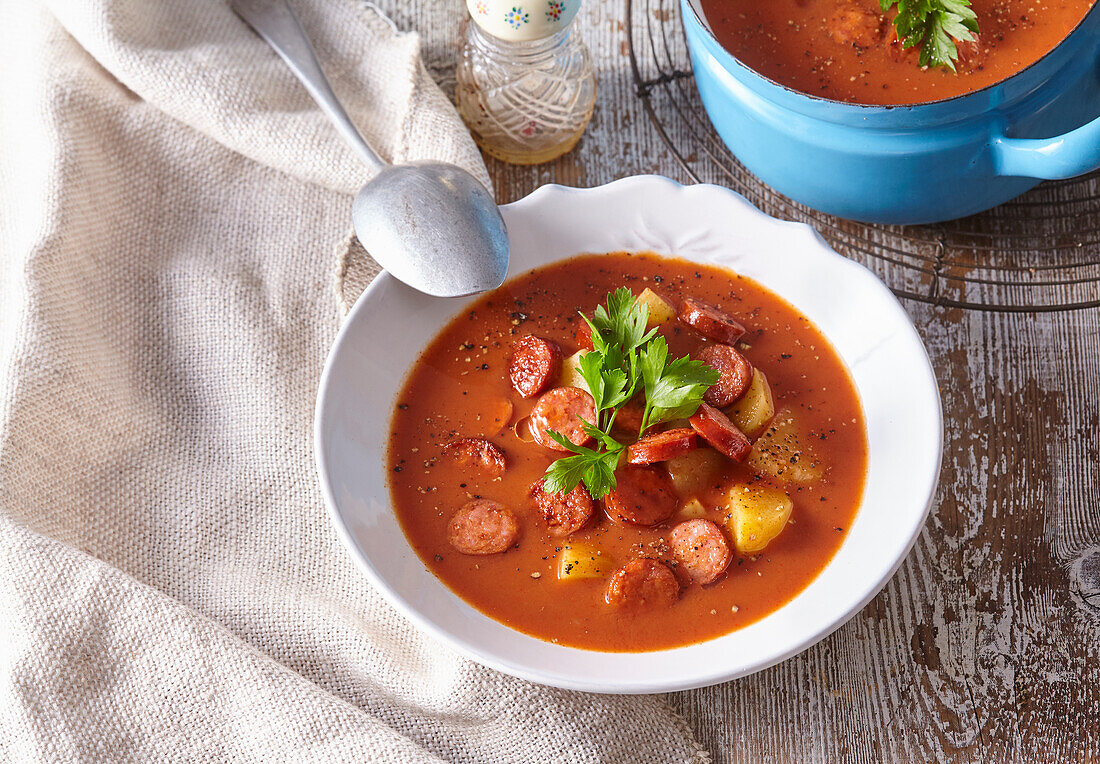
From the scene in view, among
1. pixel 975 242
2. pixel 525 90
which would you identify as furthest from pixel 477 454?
pixel 975 242

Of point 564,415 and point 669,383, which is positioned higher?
point 669,383

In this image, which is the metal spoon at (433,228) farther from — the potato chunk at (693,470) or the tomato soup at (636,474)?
the potato chunk at (693,470)

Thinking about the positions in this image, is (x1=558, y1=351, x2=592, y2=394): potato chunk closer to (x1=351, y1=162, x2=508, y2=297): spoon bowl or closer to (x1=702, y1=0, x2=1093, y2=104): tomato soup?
(x1=351, y1=162, x2=508, y2=297): spoon bowl

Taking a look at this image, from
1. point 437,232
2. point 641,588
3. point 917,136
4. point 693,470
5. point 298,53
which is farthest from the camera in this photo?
point 298,53

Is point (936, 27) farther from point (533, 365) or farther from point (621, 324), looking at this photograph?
point (533, 365)

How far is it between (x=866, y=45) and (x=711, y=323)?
792 mm

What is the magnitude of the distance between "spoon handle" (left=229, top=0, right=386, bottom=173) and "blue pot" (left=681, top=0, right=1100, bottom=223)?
0.89 meters

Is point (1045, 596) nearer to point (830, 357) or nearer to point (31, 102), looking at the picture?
point (830, 357)

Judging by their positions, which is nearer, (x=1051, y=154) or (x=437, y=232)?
(x=1051, y=154)

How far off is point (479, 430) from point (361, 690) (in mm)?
617

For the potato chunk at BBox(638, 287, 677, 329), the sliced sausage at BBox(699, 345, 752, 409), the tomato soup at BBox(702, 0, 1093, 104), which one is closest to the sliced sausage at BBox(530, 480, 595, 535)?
the sliced sausage at BBox(699, 345, 752, 409)

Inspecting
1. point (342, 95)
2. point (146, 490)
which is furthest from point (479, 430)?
point (342, 95)

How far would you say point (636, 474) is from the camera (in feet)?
7.17

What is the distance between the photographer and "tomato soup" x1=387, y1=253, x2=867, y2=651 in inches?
83.9
